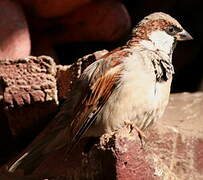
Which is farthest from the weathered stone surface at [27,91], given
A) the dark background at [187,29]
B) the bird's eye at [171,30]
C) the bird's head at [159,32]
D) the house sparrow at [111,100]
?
the dark background at [187,29]

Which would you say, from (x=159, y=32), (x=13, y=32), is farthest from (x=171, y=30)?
(x=13, y=32)

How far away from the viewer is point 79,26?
11.5 feet

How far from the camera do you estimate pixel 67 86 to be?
119 inches

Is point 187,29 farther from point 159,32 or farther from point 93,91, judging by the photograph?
point 93,91

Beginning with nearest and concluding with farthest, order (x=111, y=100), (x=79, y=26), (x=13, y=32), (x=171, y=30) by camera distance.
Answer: (x=111, y=100), (x=13, y=32), (x=171, y=30), (x=79, y=26)

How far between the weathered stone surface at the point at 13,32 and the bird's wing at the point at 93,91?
42cm

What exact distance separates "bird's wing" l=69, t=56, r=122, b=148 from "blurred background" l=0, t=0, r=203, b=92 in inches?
17.4

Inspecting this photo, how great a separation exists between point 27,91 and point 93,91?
284 millimetres

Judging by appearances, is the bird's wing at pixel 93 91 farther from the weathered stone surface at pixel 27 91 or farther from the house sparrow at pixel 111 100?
the weathered stone surface at pixel 27 91

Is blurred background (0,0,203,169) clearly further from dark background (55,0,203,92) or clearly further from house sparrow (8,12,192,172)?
house sparrow (8,12,192,172)

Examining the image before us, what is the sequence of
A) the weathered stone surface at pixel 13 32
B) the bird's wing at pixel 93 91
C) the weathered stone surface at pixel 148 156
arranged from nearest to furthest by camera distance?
1. the weathered stone surface at pixel 148 156
2. the bird's wing at pixel 93 91
3. the weathered stone surface at pixel 13 32

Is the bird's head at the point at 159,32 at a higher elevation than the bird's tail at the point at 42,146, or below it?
higher

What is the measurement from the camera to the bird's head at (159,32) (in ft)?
10.3

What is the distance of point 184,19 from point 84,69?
156 centimetres
